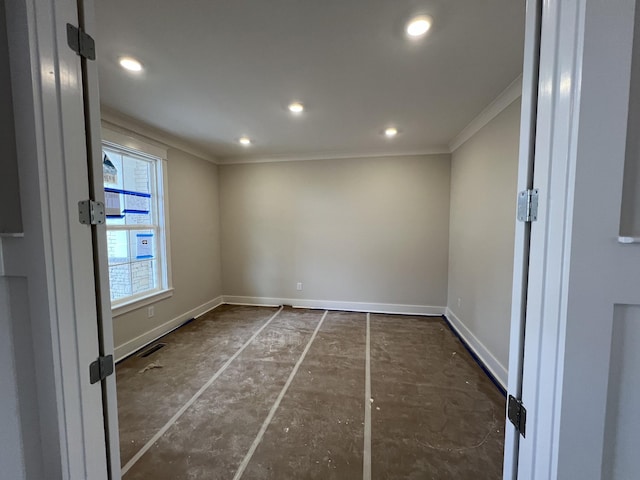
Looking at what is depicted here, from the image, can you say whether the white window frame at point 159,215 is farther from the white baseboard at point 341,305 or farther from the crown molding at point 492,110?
the crown molding at point 492,110

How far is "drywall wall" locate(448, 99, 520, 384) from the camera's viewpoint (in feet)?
7.25

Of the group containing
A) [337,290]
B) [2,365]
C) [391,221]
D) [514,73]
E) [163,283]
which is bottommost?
[337,290]

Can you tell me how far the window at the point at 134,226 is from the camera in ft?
9.14

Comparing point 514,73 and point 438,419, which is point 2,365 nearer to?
point 438,419

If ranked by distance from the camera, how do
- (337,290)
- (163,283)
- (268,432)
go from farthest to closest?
(337,290)
(163,283)
(268,432)

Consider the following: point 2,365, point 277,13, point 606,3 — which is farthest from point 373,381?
point 277,13

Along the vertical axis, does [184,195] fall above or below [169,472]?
above

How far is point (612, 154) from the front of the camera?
57 cm

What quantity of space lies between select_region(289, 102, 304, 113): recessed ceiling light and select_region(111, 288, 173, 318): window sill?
2.53 m

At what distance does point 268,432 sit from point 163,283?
2436 mm

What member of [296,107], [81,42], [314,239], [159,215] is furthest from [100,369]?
[314,239]

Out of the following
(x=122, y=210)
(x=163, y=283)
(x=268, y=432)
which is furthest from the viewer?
(x=163, y=283)

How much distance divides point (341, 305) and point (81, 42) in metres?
3.99

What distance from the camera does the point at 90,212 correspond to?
2.64 ft
